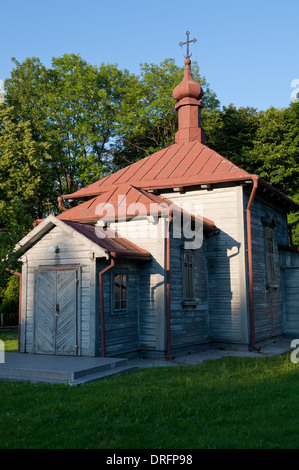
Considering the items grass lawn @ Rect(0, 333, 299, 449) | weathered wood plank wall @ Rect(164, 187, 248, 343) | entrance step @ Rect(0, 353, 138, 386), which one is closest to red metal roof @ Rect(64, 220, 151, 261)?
entrance step @ Rect(0, 353, 138, 386)

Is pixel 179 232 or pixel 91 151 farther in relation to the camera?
pixel 91 151

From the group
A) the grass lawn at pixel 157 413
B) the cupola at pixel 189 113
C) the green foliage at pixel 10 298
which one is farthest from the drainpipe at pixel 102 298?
the green foliage at pixel 10 298

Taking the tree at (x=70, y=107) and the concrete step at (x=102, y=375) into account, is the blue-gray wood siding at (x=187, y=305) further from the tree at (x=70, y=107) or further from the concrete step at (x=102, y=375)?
the tree at (x=70, y=107)

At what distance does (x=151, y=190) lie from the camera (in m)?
15.5

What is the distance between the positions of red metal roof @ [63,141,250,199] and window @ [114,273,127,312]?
165 inches

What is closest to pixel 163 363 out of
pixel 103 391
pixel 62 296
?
pixel 62 296

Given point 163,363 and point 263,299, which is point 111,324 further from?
point 263,299

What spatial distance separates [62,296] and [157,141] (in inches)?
810

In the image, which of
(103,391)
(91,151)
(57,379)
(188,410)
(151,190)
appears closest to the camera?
(188,410)

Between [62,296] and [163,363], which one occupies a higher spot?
[62,296]

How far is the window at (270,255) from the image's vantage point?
16.7 metres

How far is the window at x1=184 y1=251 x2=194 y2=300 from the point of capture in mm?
13441

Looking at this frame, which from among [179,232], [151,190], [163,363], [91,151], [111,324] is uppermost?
[91,151]

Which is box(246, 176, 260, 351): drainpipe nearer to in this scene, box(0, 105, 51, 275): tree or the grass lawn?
the grass lawn
